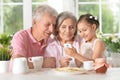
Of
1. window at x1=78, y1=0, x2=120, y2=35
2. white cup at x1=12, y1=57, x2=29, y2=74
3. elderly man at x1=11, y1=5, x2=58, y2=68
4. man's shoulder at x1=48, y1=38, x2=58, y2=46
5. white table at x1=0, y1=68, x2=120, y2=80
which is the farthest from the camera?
window at x1=78, y1=0, x2=120, y2=35

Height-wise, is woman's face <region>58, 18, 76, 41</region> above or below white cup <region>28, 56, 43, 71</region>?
above

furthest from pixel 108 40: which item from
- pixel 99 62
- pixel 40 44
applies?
pixel 99 62

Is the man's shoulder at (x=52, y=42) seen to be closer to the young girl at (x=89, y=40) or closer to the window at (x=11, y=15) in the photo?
the young girl at (x=89, y=40)

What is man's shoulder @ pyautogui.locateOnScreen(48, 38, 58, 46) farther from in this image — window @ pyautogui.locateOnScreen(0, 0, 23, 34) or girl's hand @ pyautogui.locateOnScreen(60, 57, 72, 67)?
window @ pyautogui.locateOnScreen(0, 0, 23, 34)

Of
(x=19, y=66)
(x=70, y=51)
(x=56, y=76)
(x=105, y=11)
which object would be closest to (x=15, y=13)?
(x=105, y=11)

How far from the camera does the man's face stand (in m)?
2.47

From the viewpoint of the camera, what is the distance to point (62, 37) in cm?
251

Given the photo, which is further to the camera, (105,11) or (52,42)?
(105,11)

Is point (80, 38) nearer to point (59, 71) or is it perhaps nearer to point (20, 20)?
point (59, 71)

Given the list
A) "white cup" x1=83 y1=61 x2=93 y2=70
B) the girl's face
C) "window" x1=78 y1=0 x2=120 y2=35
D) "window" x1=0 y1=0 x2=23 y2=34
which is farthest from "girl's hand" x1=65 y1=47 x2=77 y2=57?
"window" x1=0 y1=0 x2=23 y2=34

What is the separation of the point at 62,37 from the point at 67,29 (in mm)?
92

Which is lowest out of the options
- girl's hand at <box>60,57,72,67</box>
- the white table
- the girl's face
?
the white table

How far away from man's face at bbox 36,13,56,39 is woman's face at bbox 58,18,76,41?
0.25 feet

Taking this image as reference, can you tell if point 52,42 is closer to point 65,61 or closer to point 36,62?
point 65,61
